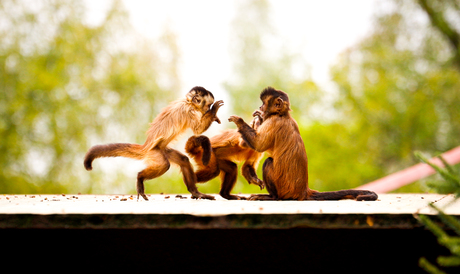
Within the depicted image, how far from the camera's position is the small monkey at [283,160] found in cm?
401

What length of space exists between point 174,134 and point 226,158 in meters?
0.67

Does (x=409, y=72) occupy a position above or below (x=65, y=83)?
above

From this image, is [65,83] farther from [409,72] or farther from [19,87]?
[409,72]

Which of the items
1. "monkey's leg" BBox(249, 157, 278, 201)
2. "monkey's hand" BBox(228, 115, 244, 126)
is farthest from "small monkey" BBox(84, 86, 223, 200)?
"monkey's leg" BBox(249, 157, 278, 201)

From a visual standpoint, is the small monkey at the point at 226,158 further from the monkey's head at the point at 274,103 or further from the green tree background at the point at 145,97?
the green tree background at the point at 145,97

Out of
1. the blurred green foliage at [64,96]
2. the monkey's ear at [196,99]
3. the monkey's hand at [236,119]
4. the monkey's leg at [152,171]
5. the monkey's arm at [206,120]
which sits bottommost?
the monkey's leg at [152,171]

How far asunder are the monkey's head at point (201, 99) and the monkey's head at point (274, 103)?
0.61m

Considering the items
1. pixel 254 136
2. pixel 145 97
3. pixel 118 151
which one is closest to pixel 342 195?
pixel 254 136

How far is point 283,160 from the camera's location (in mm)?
4020

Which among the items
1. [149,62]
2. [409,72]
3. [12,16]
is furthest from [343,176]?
[12,16]

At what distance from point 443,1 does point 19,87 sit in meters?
13.4

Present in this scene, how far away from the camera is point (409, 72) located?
13.0 m
